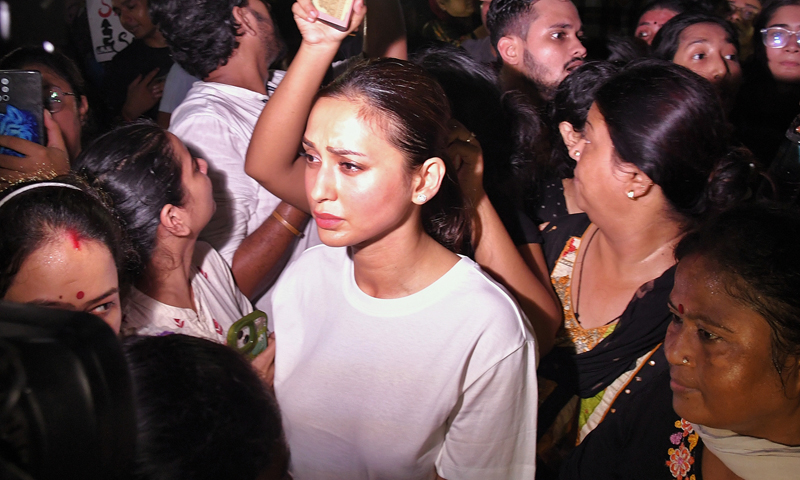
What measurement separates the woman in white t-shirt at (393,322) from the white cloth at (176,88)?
4.18 ft

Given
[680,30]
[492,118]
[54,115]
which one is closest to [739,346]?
[492,118]

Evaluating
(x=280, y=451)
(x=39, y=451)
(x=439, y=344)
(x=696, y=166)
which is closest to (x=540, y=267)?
(x=696, y=166)

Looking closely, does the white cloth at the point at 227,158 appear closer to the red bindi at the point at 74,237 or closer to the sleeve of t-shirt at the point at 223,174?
the sleeve of t-shirt at the point at 223,174

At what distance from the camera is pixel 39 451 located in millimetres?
414

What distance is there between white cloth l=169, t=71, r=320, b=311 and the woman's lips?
650 mm

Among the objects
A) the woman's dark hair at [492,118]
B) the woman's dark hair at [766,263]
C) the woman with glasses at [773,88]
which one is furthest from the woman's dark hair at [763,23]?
the woman's dark hair at [766,263]

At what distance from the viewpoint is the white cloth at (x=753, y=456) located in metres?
1.01

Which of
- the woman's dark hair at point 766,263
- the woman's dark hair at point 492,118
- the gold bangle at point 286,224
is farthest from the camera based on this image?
the gold bangle at point 286,224

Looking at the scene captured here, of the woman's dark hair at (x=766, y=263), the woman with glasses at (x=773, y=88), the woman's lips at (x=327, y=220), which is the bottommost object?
the woman with glasses at (x=773, y=88)

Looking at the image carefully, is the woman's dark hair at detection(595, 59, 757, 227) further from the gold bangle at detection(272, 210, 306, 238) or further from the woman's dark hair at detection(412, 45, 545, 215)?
the gold bangle at detection(272, 210, 306, 238)

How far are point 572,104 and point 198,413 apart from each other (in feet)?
5.00

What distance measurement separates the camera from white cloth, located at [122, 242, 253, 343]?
1.38 metres

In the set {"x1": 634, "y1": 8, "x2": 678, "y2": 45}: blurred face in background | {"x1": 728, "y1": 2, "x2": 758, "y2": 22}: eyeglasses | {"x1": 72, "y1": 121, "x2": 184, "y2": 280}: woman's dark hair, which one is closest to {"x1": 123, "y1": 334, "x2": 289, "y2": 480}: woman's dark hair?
{"x1": 72, "y1": 121, "x2": 184, "y2": 280}: woman's dark hair

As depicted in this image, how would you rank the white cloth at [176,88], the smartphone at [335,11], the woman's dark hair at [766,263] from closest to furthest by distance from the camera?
the woman's dark hair at [766,263], the smartphone at [335,11], the white cloth at [176,88]
